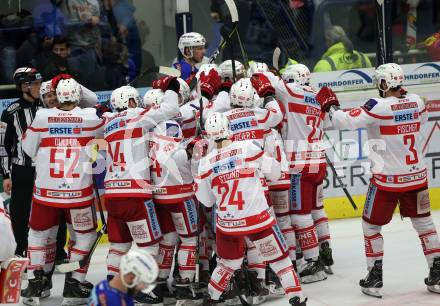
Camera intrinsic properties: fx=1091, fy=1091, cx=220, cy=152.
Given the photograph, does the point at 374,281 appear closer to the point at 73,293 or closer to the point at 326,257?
the point at 326,257

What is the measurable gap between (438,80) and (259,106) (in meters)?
3.14

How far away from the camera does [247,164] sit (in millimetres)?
6445

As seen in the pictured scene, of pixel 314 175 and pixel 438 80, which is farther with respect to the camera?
pixel 438 80

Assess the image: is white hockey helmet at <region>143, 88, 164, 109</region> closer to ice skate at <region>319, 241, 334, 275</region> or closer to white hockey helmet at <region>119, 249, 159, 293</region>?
ice skate at <region>319, 241, 334, 275</region>

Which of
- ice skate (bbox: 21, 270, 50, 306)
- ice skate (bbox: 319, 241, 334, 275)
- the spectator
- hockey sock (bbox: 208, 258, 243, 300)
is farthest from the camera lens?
the spectator

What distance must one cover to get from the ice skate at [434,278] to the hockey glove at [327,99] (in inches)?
48.2

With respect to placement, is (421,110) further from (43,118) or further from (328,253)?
(43,118)

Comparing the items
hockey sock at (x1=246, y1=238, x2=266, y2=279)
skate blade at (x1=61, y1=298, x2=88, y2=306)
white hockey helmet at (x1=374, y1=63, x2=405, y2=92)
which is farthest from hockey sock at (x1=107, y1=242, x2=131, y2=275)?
white hockey helmet at (x1=374, y1=63, x2=405, y2=92)

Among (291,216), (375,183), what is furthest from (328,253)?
(375,183)

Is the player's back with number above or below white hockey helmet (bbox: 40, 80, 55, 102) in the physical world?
below

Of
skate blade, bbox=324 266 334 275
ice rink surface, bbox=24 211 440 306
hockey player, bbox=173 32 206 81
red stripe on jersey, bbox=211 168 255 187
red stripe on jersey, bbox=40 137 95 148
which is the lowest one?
ice rink surface, bbox=24 211 440 306

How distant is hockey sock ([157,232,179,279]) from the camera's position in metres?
7.27

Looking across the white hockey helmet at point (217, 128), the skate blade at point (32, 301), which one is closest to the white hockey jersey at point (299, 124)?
the white hockey helmet at point (217, 128)

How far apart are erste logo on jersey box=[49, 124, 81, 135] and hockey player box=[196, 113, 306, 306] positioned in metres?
1.10
